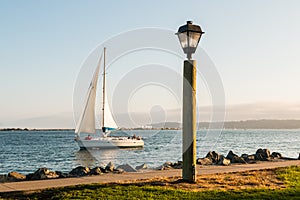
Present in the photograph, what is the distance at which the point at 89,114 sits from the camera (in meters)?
52.6

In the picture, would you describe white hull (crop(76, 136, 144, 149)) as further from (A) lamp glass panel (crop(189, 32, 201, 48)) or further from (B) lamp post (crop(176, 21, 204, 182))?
(A) lamp glass panel (crop(189, 32, 201, 48))

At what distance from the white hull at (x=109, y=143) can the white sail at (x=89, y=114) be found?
1.52 m

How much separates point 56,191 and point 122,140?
149 feet

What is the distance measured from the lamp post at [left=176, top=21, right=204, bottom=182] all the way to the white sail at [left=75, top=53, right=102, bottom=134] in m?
40.6

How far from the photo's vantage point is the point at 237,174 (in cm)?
1217

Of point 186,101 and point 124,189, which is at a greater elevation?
point 186,101

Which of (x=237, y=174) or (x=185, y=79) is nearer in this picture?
(x=185, y=79)

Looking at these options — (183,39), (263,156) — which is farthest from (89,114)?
(183,39)

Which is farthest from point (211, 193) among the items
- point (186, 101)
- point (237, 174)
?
point (237, 174)

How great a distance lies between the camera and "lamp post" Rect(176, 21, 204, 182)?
33.7 ft

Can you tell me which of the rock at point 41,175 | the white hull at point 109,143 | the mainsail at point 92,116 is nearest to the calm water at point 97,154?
the white hull at point 109,143

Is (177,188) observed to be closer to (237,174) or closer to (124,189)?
(124,189)

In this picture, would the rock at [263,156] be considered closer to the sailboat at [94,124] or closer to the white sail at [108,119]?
the sailboat at [94,124]

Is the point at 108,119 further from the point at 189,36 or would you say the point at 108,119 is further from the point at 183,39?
the point at 189,36
